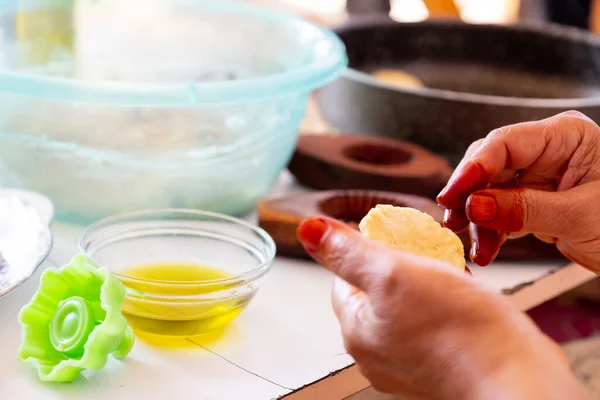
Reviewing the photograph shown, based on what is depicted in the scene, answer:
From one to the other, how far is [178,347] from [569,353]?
795mm

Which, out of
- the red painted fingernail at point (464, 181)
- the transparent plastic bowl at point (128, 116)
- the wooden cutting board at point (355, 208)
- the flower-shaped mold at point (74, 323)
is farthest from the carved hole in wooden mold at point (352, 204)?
the flower-shaped mold at point (74, 323)

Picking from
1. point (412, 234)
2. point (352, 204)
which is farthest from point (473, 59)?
point (412, 234)

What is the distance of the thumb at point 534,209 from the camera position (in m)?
0.83

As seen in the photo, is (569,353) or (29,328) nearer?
(29,328)

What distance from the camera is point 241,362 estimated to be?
2.72 ft

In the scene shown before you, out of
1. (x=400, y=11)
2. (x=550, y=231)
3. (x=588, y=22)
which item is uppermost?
(x=550, y=231)

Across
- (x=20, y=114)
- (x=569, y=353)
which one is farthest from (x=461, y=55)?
(x=20, y=114)

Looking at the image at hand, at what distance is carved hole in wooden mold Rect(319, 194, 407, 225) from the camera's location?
1.10 m

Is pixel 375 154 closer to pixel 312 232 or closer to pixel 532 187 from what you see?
pixel 532 187

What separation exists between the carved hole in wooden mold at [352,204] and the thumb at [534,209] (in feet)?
0.83

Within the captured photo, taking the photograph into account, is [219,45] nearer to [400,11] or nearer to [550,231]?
[550,231]

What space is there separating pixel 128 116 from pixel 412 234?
42 centimetres

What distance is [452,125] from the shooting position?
1.25 meters

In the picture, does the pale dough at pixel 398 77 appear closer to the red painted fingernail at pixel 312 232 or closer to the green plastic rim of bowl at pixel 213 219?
the green plastic rim of bowl at pixel 213 219
